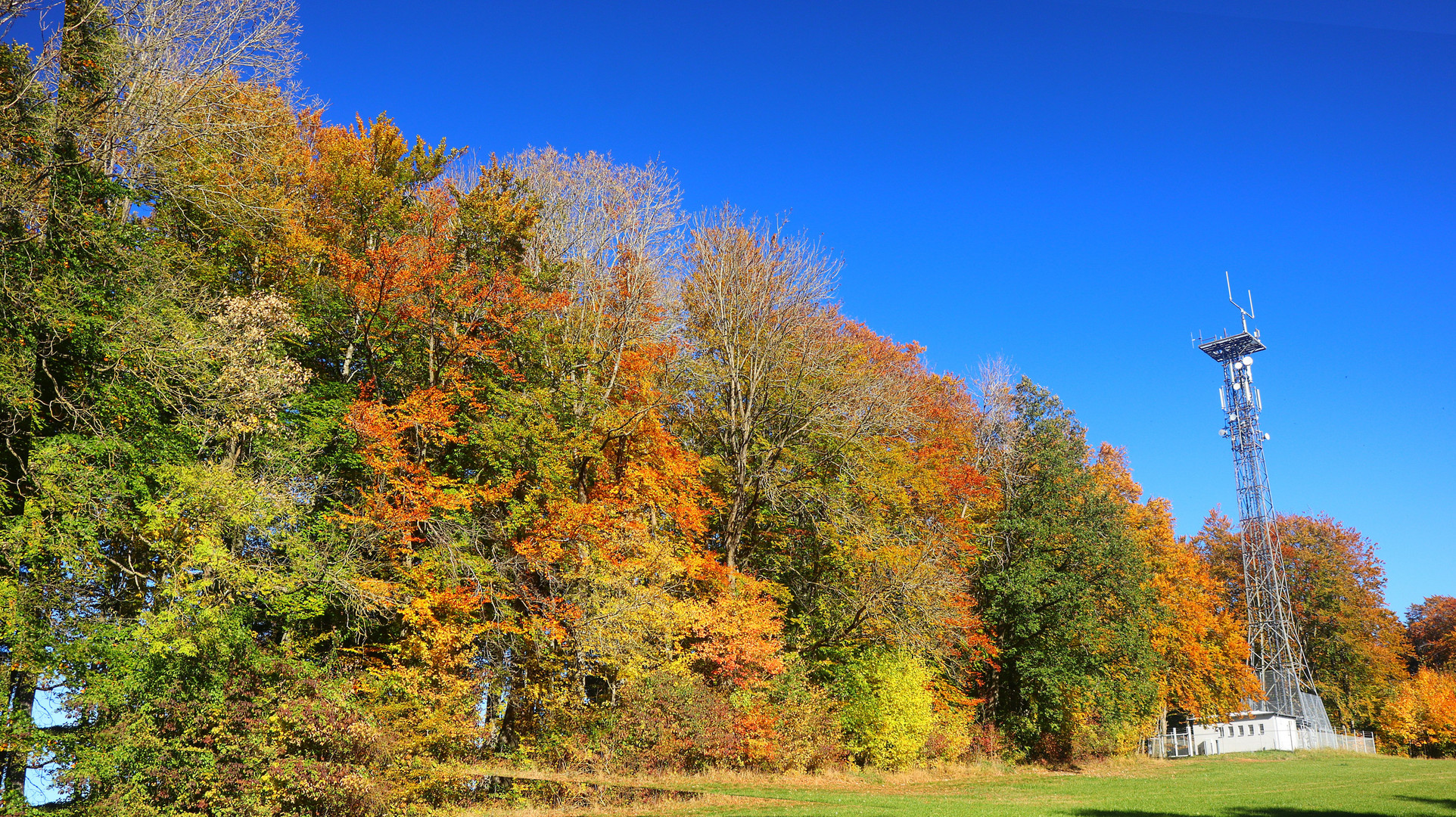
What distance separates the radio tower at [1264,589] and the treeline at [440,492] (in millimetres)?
27070

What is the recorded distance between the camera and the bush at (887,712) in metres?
25.8

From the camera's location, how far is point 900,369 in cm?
3644

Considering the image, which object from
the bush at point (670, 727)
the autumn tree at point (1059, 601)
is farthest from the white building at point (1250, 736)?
the bush at point (670, 727)

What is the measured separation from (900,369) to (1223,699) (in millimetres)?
27191

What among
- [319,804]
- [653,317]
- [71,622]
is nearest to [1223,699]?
[653,317]

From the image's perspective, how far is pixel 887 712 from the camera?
84.8 feet

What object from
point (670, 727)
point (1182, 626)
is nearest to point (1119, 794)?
point (670, 727)

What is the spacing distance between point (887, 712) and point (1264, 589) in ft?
138

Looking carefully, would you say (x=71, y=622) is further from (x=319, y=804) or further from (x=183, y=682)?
(x=319, y=804)

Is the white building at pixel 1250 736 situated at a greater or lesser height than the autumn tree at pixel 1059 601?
lesser

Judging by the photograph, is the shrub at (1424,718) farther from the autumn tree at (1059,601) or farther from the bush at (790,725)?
the bush at (790,725)

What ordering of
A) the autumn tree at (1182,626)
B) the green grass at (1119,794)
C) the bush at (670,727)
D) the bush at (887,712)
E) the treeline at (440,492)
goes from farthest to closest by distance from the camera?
the autumn tree at (1182,626) < the bush at (887,712) < the bush at (670,727) < the green grass at (1119,794) < the treeline at (440,492)

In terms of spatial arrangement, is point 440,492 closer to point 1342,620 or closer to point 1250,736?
point 1250,736

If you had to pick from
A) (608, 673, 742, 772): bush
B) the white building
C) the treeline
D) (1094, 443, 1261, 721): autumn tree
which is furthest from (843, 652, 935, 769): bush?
the white building
